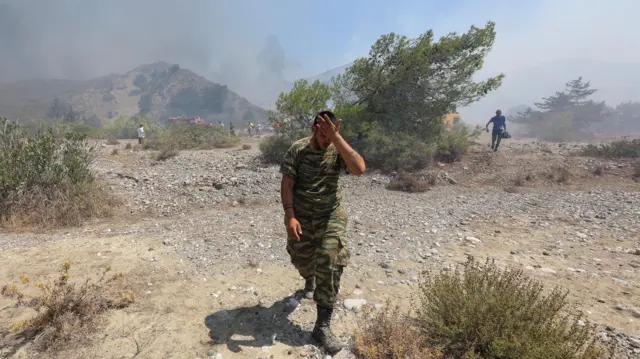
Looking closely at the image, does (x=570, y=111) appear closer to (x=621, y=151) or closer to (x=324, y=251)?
(x=621, y=151)

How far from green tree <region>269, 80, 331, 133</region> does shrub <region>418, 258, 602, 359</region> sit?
29.4 feet

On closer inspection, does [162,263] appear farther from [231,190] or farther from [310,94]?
[310,94]

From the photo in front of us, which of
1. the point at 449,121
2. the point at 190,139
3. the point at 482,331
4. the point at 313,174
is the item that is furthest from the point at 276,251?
the point at 449,121

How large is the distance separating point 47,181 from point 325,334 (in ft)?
18.1

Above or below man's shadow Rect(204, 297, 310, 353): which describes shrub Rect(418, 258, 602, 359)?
above

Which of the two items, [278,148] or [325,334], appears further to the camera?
[278,148]

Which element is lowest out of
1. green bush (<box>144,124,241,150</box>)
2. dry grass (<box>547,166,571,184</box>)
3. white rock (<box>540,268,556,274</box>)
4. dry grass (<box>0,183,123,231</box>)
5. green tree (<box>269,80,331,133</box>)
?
white rock (<box>540,268,556,274</box>)

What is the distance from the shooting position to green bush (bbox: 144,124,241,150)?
→ 1443cm

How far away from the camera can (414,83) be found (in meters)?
11.2

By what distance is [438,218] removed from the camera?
5734mm

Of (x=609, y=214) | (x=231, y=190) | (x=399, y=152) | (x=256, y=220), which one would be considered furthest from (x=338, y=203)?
(x=399, y=152)

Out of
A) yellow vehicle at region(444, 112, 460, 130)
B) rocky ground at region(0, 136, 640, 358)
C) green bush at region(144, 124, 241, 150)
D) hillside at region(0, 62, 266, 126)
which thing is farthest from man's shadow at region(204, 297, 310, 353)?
hillside at region(0, 62, 266, 126)

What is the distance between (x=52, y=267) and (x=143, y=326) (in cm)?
185

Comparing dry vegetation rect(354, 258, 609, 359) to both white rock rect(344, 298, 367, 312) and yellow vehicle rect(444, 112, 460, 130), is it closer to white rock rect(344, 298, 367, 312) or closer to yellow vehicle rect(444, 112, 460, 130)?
white rock rect(344, 298, 367, 312)
